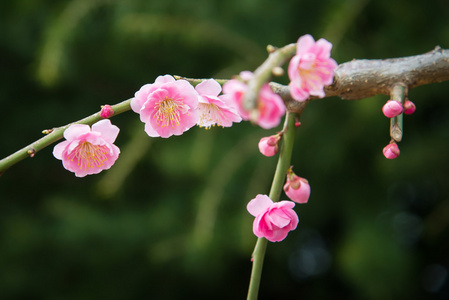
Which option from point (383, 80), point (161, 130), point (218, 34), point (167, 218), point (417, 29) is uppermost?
point (417, 29)

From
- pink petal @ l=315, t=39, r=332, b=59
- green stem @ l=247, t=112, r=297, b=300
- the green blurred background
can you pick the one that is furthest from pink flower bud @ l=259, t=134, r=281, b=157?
the green blurred background

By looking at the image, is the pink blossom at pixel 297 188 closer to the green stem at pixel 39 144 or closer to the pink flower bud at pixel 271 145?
the pink flower bud at pixel 271 145

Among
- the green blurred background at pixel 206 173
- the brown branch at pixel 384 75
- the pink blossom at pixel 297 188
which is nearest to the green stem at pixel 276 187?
the pink blossom at pixel 297 188

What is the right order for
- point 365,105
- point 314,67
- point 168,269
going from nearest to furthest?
1. point 314,67
2. point 365,105
3. point 168,269

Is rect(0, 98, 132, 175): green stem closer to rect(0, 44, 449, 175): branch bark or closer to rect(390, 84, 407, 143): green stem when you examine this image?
rect(0, 44, 449, 175): branch bark

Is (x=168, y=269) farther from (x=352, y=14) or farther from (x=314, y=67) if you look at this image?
(x=314, y=67)

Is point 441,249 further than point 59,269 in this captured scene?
No

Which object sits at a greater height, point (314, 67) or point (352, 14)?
point (352, 14)

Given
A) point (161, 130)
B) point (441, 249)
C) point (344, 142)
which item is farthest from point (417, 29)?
point (161, 130)
